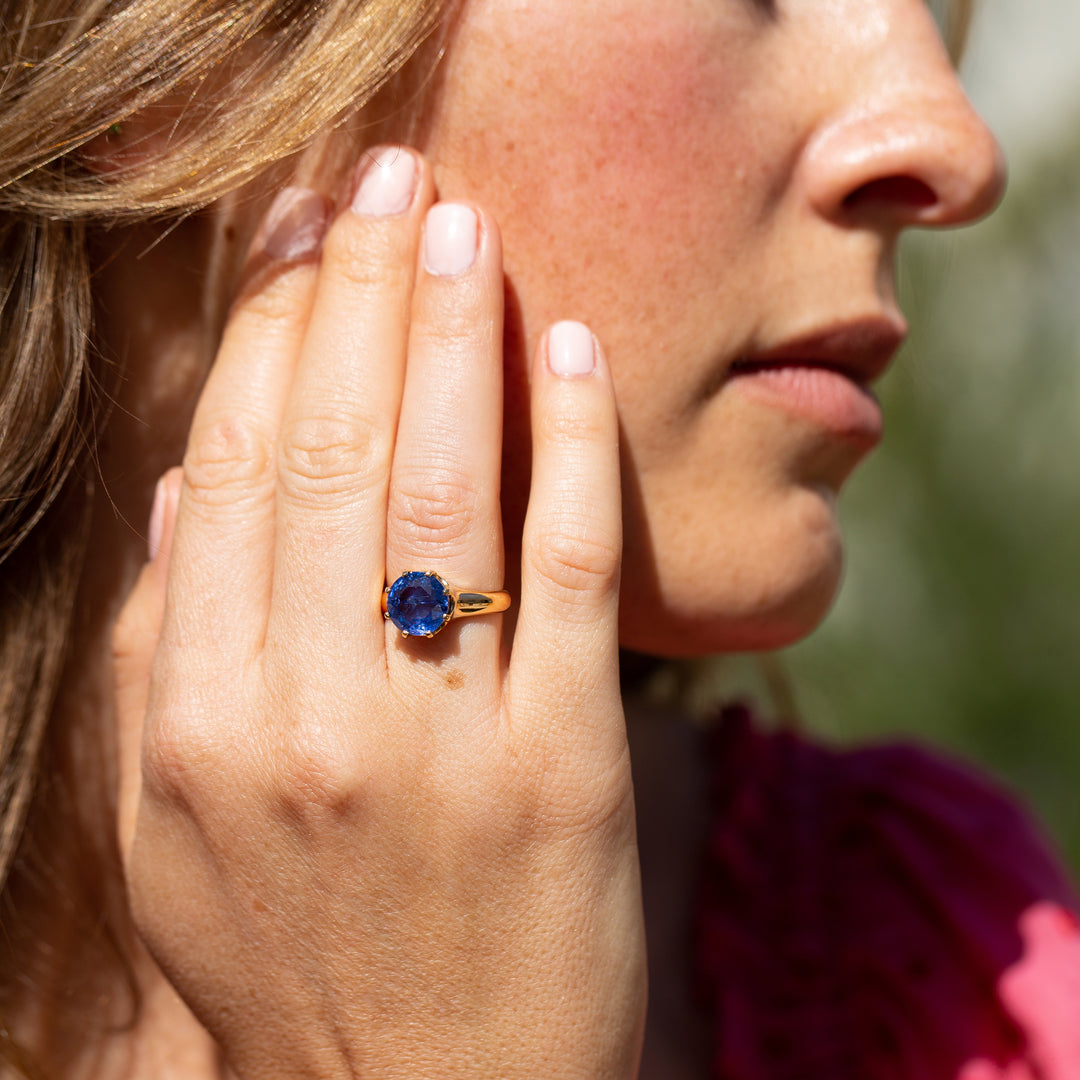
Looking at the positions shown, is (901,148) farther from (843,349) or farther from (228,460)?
(228,460)

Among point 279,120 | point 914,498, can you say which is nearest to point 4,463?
point 279,120

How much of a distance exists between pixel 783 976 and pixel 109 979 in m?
1.09

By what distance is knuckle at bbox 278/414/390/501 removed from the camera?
108 cm

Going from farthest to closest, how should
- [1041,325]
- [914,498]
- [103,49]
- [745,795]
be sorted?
[914,498], [1041,325], [745,795], [103,49]

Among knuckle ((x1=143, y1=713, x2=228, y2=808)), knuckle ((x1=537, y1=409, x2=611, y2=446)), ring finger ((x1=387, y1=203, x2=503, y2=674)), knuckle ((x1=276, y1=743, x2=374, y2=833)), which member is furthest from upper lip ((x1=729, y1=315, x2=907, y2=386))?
knuckle ((x1=143, y1=713, x2=228, y2=808))

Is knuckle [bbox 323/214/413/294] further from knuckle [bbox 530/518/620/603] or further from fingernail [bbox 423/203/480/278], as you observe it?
knuckle [bbox 530/518/620/603]

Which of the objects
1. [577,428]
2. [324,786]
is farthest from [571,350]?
[324,786]

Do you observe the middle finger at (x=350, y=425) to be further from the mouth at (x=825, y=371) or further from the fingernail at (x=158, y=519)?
the mouth at (x=825, y=371)

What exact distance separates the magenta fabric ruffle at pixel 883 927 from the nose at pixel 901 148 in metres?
1.16

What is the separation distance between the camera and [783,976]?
5.50 ft

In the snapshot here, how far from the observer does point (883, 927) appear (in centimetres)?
171

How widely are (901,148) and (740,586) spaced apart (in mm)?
569

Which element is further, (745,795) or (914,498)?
(914,498)

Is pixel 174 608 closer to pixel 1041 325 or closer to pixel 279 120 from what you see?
pixel 279 120
